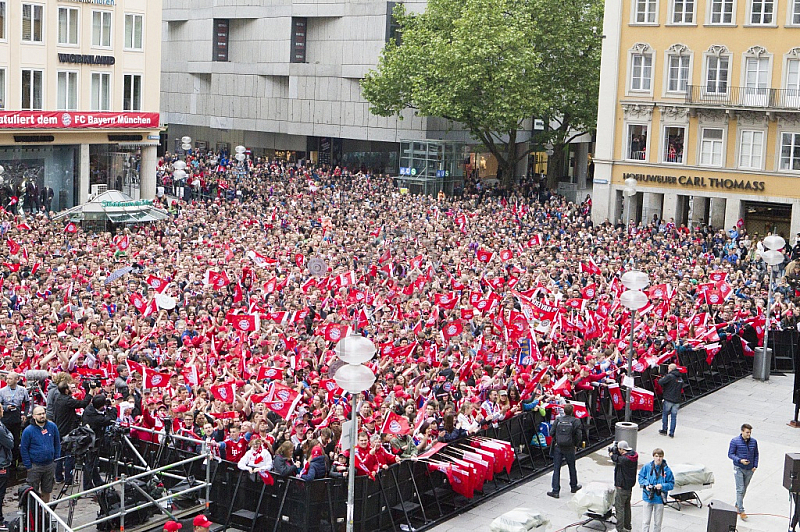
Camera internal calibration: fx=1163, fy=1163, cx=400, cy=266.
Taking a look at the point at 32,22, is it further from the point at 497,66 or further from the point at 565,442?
the point at 565,442

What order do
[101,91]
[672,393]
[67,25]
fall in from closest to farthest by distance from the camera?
1. [672,393]
2. [67,25]
3. [101,91]

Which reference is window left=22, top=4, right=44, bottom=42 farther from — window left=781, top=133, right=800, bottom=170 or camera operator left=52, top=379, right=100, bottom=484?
camera operator left=52, top=379, right=100, bottom=484

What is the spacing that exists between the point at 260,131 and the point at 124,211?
39137mm

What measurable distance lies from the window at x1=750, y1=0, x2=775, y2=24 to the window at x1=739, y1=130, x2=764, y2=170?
4.98 m

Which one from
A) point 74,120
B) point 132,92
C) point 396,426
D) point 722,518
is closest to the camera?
point 722,518

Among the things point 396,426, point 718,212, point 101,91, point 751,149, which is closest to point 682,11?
point 751,149

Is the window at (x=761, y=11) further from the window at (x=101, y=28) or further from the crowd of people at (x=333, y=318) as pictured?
the window at (x=101, y=28)

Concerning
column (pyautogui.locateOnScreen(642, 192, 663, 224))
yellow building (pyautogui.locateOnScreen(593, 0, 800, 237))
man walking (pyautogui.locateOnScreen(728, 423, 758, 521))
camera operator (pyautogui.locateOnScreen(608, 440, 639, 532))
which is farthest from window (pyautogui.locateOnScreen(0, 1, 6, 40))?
man walking (pyautogui.locateOnScreen(728, 423, 758, 521))

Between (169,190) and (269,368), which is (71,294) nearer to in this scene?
(269,368)

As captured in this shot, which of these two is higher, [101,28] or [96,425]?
[101,28]

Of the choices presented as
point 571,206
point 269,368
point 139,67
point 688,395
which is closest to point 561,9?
point 571,206

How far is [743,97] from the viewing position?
52844 millimetres

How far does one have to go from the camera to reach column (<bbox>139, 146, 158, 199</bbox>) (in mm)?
60344

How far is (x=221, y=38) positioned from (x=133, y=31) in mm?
25701
